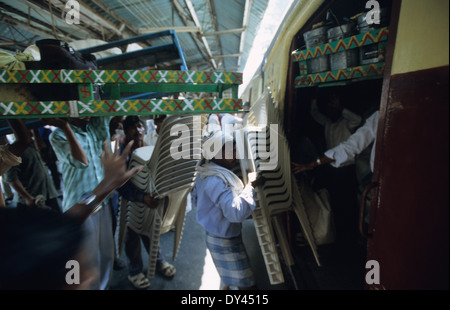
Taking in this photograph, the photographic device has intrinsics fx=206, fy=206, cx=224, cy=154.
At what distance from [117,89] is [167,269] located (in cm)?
271

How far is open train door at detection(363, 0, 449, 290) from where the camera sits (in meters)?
0.89

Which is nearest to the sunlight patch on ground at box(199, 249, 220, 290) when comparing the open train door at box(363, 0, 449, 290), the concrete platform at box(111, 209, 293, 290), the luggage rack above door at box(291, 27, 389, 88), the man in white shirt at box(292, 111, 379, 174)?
the concrete platform at box(111, 209, 293, 290)

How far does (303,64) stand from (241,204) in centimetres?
167

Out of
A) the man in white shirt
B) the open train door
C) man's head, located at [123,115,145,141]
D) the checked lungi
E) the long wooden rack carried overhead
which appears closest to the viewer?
the open train door

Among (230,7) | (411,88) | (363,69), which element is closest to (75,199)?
(411,88)

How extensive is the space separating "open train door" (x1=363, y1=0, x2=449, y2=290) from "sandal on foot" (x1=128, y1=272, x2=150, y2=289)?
8.80 ft

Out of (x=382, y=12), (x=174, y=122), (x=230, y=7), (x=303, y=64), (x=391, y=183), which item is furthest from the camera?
(x=230, y=7)

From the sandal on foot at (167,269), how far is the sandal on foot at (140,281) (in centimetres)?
23

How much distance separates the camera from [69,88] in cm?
128

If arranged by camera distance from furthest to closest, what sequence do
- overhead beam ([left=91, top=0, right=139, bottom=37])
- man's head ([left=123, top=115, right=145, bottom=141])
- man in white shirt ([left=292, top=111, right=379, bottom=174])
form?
overhead beam ([left=91, top=0, right=139, bottom=37])
man's head ([left=123, top=115, right=145, bottom=141])
man in white shirt ([left=292, top=111, right=379, bottom=174])

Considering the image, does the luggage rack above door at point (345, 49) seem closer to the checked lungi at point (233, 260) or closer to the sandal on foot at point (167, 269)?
the checked lungi at point (233, 260)

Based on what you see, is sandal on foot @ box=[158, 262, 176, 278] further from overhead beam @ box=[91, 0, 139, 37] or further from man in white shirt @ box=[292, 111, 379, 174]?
overhead beam @ box=[91, 0, 139, 37]

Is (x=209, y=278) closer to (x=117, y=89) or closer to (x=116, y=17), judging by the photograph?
(x=117, y=89)
